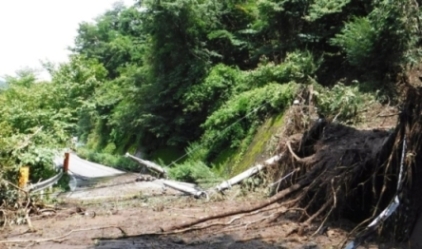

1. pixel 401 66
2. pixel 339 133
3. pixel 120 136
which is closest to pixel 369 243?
pixel 339 133

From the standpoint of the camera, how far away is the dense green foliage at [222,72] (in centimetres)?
1448

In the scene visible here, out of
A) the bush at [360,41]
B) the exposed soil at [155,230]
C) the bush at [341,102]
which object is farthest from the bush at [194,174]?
the bush at [360,41]

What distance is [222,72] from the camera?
22062 millimetres

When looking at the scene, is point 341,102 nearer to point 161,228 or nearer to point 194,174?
point 194,174

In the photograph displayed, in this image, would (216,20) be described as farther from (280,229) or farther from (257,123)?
(280,229)

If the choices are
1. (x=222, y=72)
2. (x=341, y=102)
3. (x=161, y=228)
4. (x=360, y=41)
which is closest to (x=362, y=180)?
(x=161, y=228)

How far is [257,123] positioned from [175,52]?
10.5 meters

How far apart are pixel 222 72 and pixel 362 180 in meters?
15.1

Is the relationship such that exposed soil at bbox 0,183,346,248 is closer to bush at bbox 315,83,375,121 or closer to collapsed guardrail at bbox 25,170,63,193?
collapsed guardrail at bbox 25,170,63,193

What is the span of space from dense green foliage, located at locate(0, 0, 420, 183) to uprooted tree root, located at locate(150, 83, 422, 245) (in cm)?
276

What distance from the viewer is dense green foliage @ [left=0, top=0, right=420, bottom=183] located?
14.5 m

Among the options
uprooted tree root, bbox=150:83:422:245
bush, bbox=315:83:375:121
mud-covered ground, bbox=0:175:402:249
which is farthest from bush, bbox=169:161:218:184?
uprooted tree root, bbox=150:83:422:245

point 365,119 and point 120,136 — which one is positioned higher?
point 365,119

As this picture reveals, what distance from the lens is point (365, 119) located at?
11477 mm
